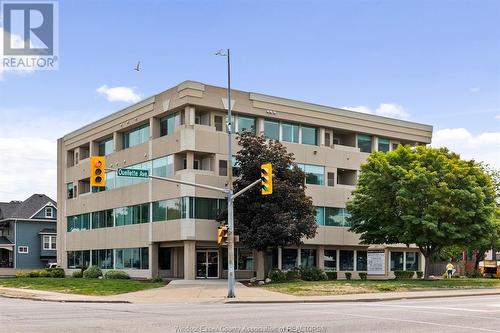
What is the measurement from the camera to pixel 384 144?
5988cm

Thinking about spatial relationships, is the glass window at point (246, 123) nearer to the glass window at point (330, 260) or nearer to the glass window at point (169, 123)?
the glass window at point (169, 123)

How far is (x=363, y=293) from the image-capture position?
120ft

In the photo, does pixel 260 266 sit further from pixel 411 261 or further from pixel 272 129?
pixel 411 261

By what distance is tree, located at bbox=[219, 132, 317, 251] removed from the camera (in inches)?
1715

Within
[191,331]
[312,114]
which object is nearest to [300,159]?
[312,114]

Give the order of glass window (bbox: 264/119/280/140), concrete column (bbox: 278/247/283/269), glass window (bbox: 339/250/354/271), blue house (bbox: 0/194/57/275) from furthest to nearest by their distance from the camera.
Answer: blue house (bbox: 0/194/57/275), glass window (bbox: 339/250/354/271), concrete column (bbox: 278/247/283/269), glass window (bbox: 264/119/280/140)

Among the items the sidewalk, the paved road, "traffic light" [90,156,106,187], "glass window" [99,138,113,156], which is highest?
"glass window" [99,138,113,156]

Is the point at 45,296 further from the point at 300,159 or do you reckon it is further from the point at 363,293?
the point at 300,159

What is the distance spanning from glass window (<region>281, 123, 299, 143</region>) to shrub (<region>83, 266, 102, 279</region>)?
18.8 m

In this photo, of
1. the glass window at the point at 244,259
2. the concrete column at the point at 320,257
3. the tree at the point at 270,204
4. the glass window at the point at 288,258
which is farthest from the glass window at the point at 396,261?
the tree at the point at 270,204

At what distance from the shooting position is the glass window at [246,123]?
5059 cm

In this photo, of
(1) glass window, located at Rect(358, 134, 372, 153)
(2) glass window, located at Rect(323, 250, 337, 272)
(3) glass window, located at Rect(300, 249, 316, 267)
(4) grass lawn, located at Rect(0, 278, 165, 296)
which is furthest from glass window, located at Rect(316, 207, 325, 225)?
(4) grass lawn, located at Rect(0, 278, 165, 296)

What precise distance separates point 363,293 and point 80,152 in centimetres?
3693

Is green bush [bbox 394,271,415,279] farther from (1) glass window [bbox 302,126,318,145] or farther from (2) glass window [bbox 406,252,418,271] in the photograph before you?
(1) glass window [bbox 302,126,318,145]
